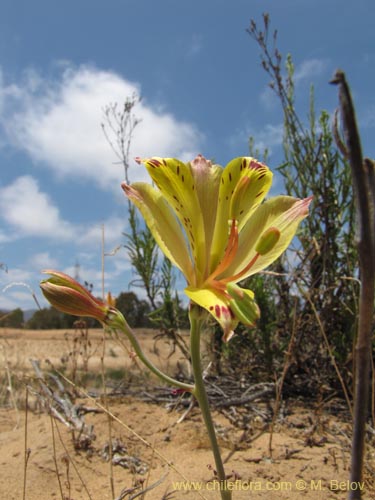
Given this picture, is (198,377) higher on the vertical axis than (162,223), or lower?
lower

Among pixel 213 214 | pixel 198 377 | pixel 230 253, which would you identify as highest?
pixel 213 214

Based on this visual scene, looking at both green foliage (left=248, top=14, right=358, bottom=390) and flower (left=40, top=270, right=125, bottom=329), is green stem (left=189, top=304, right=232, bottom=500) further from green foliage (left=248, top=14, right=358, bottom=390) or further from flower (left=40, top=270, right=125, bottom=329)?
green foliage (left=248, top=14, right=358, bottom=390)

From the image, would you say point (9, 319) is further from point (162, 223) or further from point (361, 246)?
point (361, 246)

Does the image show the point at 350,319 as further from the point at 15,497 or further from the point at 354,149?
the point at 354,149

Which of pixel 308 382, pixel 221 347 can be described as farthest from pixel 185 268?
pixel 221 347

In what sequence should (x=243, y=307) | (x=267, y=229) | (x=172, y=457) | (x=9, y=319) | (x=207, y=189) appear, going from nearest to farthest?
(x=243, y=307) → (x=267, y=229) → (x=207, y=189) → (x=172, y=457) → (x=9, y=319)

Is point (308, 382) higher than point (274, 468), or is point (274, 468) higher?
point (308, 382)

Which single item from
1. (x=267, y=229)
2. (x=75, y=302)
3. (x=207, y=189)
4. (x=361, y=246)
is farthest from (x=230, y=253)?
(x=361, y=246)
